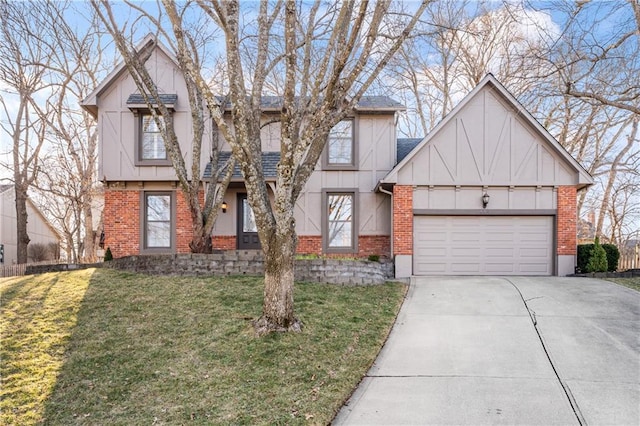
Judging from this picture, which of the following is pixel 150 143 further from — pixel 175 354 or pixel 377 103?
pixel 175 354

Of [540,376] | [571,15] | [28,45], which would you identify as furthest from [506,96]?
[28,45]

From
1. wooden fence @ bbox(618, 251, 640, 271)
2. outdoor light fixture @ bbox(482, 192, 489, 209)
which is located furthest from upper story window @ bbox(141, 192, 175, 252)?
wooden fence @ bbox(618, 251, 640, 271)

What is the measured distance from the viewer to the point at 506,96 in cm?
1228

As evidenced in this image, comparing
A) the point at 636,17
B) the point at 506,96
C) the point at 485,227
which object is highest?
the point at 636,17

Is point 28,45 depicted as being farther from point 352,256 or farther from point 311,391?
point 311,391

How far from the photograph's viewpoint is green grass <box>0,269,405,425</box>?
4.79 m

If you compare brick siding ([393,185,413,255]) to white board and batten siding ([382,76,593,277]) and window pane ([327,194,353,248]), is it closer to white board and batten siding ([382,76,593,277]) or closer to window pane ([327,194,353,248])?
white board and batten siding ([382,76,593,277])

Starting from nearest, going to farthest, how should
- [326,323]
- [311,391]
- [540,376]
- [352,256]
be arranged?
[311,391] < [540,376] < [326,323] < [352,256]

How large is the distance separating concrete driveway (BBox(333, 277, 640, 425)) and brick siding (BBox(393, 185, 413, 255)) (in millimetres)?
2555

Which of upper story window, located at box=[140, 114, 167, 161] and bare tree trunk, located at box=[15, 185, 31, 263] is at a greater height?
upper story window, located at box=[140, 114, 167, 161]

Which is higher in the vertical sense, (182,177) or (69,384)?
(182,177)

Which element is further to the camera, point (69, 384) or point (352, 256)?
point (352, 256)

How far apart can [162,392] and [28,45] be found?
59.8ft

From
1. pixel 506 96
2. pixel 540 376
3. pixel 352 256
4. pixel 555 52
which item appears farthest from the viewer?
pixel 352 256
